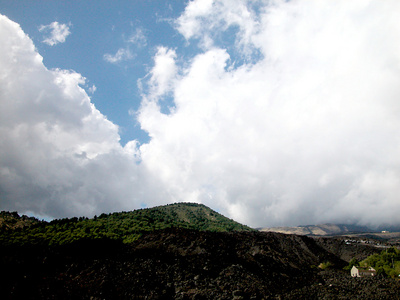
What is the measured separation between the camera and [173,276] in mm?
30234

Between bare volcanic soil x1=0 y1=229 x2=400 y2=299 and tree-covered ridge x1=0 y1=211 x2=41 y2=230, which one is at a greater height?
tree-covered ridge x1=0 y1=211 x2=41 y2=230

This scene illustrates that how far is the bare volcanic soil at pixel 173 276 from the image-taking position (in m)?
27.6

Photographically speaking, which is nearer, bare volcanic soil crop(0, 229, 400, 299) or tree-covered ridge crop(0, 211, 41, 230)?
bare volcanic soil crop(0, 229, 400, 299)

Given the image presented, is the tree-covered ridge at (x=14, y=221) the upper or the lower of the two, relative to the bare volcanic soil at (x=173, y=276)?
upper

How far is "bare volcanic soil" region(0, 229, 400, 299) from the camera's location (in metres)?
27.6

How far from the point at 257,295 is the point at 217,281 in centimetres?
483

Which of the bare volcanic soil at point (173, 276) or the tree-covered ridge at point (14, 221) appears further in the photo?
the tree-covered ridge at point (14, 221)

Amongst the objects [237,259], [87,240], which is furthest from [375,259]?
[87,240]

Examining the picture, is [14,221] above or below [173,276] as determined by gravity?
above

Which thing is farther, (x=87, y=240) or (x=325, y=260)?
(x=325, y=260)

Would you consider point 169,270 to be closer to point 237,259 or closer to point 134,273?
point 134,273

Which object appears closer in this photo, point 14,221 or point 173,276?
point 173,276

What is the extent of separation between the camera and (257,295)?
2728cm

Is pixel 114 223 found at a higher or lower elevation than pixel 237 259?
higher
